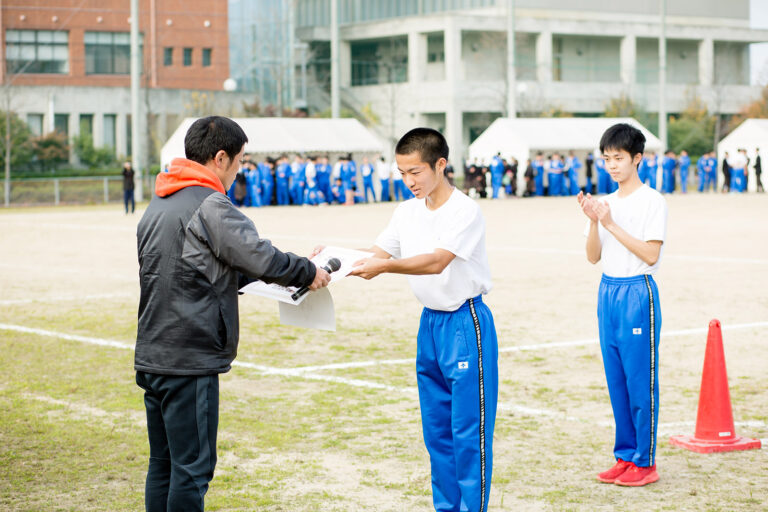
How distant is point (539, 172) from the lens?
44.7 meters

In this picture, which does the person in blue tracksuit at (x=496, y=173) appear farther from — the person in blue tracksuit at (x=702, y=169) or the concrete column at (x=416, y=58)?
the concrete column at (x=416, y=58)

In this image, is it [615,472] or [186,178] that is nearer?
[186,178]

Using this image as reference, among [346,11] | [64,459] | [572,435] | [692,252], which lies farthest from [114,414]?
[346,11]

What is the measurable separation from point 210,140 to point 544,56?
69345 millimetres

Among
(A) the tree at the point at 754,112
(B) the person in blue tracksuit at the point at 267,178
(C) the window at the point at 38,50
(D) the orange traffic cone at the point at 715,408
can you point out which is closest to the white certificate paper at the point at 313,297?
(D) the orange traffic cone at the point at 715,408

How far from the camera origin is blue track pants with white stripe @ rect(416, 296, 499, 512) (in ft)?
16.8

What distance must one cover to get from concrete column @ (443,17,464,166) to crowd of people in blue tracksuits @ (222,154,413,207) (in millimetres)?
27224

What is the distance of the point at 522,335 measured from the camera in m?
11.3

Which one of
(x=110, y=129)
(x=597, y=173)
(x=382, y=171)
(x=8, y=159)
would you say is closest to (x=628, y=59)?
(x=597, y=173)

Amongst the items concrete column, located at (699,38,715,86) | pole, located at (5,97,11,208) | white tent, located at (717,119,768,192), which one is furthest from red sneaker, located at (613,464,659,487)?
concrete column, located at (699,38,715,86)

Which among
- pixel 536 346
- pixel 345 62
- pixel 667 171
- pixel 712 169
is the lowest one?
pixel 536 346

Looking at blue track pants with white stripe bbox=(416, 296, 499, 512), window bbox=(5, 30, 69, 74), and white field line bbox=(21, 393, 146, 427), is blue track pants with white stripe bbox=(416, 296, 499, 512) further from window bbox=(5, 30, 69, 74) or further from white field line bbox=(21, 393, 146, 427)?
window bbox=(5, 30, 69, 74)

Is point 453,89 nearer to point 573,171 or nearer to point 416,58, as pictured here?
point 416,58

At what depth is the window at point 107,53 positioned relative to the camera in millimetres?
59844
